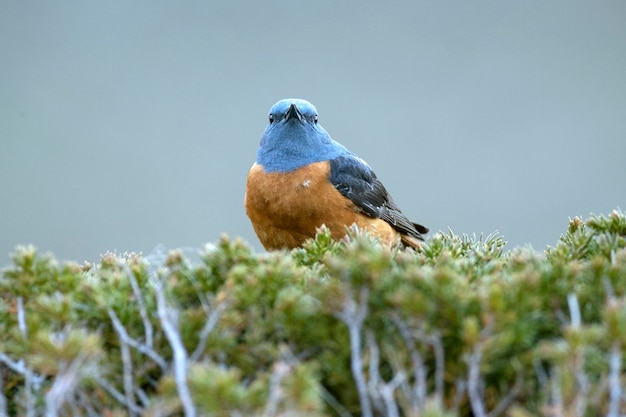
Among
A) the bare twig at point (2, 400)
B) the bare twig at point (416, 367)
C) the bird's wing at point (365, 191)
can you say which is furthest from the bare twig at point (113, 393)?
the bird's wing at point (365, 191)

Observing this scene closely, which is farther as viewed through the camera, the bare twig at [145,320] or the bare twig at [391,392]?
the bare twig at [145,320]

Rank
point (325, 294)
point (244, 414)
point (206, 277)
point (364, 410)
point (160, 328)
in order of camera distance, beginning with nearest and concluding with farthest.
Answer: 1. point (244, 414)
2. point (364, 410)
3. point (325, 294)
4. point (160, 328)
5. point (206, 277)

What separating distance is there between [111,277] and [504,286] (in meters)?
0.97

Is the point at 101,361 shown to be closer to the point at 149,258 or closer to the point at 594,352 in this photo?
the point at 149,258

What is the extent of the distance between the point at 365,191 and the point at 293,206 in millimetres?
784

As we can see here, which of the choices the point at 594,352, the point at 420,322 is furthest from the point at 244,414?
the point at 594,352

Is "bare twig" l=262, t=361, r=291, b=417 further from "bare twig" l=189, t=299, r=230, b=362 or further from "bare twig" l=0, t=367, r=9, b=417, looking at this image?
"bare twig" l=0, t=367, r=9, b=417

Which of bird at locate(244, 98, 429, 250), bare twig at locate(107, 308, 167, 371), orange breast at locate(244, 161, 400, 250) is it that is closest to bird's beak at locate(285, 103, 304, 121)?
bird at locate(244, 98, 429, 250)

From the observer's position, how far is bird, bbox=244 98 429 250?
479 cm

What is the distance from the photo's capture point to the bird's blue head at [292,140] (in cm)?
503

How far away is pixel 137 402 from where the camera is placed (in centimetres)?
158

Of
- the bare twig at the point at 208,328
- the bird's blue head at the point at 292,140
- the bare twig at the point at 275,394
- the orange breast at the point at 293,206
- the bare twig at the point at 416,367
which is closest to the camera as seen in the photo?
the bare twig at the point at 275,394

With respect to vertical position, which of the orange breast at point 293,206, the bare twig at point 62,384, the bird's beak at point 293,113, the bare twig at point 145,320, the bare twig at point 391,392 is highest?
the bird's beak at point 293,113

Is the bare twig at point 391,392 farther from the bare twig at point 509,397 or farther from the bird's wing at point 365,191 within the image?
the bird's wing at point 365,191
